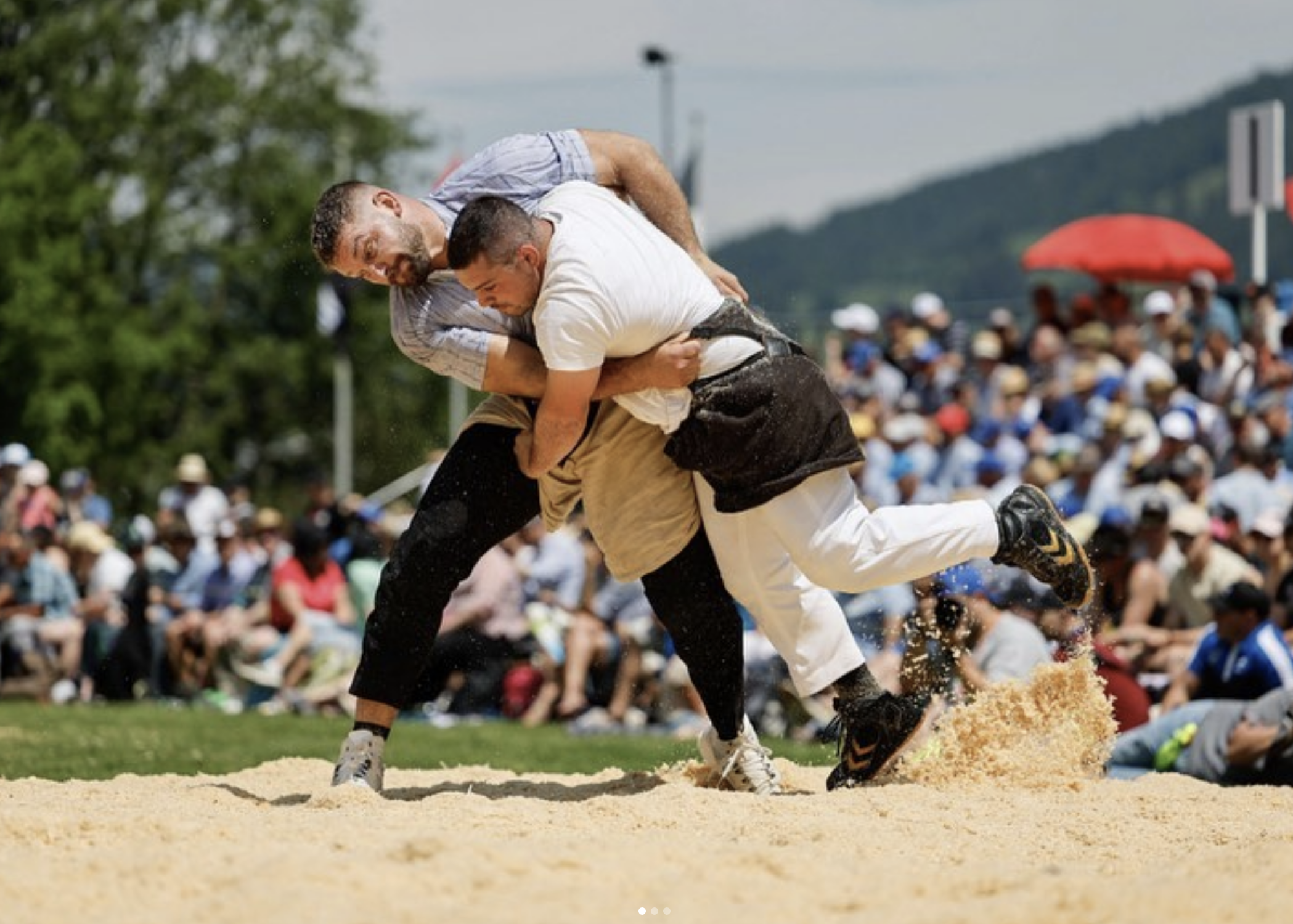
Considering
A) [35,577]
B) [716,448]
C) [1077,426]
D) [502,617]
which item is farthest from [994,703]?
[35,577]

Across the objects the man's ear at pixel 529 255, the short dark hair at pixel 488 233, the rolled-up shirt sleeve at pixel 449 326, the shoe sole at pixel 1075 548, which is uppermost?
the short dark hair at pixel 488 233

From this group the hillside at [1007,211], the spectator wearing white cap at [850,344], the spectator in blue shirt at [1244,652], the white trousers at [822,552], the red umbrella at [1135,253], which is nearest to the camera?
the white trousers at [822,552]

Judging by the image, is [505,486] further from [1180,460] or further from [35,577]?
[35,577]

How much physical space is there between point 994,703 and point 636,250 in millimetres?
2158

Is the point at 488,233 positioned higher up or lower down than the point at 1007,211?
higher up

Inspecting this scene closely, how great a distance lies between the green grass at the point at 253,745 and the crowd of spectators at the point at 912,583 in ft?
2.50

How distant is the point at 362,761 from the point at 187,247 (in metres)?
37.4

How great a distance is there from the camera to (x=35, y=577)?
16.6 metres

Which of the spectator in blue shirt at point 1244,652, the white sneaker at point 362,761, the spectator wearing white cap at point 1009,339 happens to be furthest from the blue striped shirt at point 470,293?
the spectator wearing white cap at point 1009,339

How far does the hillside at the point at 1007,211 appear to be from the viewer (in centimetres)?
16162

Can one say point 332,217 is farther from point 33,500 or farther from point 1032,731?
point 33,500

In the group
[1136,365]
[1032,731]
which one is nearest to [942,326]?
[1136,365]

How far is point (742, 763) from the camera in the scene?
6.84m

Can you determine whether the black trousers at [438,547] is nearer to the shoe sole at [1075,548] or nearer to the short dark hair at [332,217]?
the short dark hair at [332,217]
